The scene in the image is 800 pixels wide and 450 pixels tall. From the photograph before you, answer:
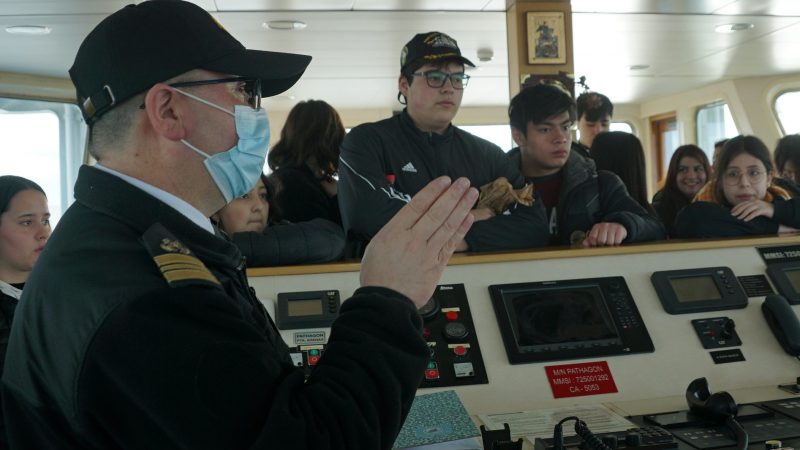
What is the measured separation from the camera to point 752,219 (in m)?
2.18

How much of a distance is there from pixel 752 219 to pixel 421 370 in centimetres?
168

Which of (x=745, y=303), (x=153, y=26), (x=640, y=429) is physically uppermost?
(x=153, y=26)

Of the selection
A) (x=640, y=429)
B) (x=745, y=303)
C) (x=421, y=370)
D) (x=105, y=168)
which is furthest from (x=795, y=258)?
(x=105, y=168)

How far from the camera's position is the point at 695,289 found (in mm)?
1778

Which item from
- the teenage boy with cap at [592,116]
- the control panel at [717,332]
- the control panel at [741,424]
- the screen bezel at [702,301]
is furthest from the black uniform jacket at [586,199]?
the teenage boy with cap at [592,116]

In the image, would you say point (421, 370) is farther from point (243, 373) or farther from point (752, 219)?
point (752, 219)

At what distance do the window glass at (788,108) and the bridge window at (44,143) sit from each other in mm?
7317

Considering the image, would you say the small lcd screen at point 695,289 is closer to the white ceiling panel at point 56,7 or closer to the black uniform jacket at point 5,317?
the black uniform jacket at point 5,317

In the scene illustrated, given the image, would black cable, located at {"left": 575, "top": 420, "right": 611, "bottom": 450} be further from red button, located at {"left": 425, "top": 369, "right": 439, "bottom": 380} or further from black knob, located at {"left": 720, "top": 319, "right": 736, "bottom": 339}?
black knob, located at {"left": 720, "top": 319, "right": 736, "bottom": 339}

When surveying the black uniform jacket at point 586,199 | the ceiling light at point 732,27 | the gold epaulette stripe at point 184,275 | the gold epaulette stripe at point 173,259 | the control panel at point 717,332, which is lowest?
the control panel at point 717,332

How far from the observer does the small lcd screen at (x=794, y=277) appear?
184cm

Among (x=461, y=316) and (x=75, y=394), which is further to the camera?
(x=461, y=316)

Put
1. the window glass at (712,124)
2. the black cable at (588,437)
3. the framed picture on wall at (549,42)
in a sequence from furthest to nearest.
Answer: the window glass at (712,124) < the framed picture on wall at (549,42) < the black cable at (588,437)

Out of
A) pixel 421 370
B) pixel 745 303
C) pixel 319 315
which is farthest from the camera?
pixel 745 303
